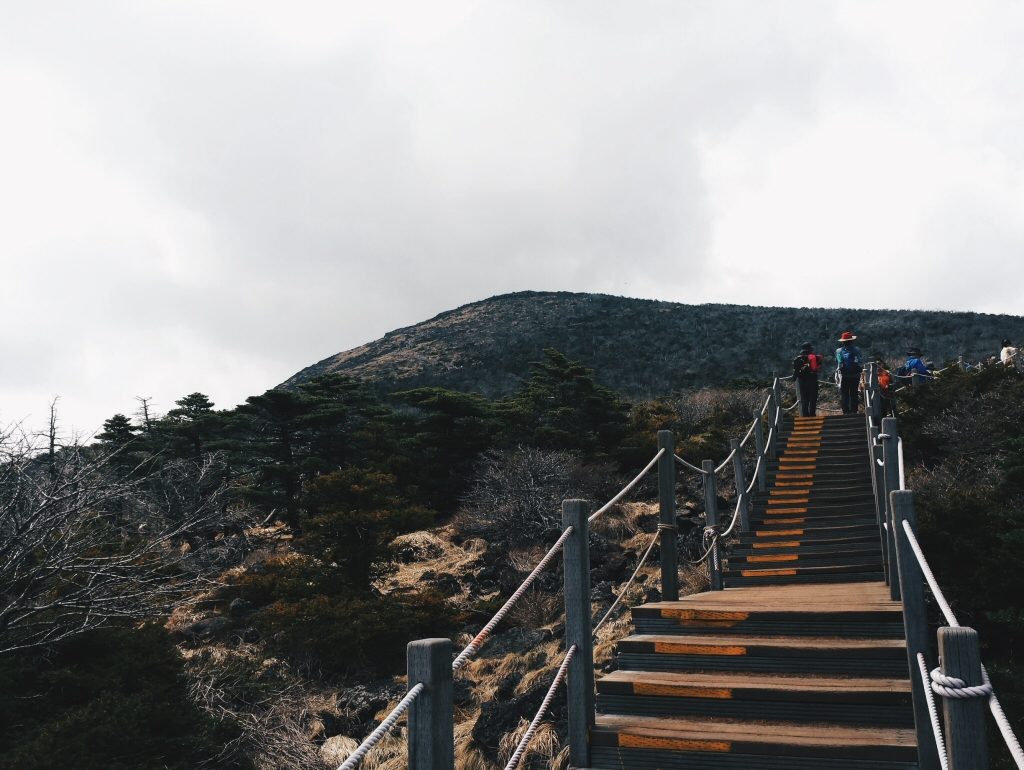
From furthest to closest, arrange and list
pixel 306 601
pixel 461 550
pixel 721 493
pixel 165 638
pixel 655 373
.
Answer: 1. pixel 655 373
2. pixel 461 550
3. pixel 721 493
4. pixel 306 601
5. pixel 165 638

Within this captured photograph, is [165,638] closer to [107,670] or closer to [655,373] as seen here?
[107,670]

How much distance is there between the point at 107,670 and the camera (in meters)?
8.80

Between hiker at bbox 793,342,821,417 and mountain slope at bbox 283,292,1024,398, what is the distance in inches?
1166

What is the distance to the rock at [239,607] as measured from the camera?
1574 centimetres

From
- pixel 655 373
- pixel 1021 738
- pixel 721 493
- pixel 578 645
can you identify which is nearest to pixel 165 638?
pixel 578 645

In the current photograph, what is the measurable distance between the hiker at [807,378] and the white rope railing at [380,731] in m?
14.5

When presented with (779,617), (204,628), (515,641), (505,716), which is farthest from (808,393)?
(204,628)

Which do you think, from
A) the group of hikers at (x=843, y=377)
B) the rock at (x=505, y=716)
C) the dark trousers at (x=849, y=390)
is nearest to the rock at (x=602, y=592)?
the rock at (x=505, y=716)

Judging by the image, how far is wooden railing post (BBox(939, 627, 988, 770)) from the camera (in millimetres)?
2190

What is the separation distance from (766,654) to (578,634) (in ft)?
4.38

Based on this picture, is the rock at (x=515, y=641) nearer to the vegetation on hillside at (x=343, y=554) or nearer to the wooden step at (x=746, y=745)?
the vegetation on hillside at (x=343, y=554)

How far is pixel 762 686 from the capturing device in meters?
4.17

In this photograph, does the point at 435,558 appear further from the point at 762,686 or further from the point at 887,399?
the point at 762,686

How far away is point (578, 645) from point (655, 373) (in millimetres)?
50129
